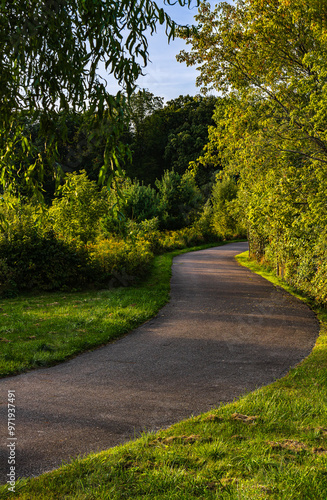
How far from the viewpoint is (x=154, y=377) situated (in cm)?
654

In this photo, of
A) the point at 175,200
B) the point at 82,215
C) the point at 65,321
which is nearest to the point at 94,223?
the point at 82,215

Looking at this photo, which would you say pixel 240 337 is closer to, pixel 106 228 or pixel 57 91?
pixel 57 91

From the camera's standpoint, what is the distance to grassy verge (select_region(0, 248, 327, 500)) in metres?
3.26

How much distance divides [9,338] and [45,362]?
5.60 feet

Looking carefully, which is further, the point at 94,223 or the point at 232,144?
the point at 94,223

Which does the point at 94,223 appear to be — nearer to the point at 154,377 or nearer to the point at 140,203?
the point at 154,377

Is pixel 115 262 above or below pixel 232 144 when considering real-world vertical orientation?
below

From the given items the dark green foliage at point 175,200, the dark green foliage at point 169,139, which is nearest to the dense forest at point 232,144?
the dark green foliage at point 175,200

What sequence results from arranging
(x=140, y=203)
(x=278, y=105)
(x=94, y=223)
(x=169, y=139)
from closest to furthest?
1. (x=278, y=105)
2. (x=94, y=223)
3. (x=140, y=203)
4. (x=169, y=139)

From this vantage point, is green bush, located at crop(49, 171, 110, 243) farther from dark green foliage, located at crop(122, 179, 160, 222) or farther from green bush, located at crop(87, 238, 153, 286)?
dark green foliage, located at crop(122, 179, 160, 222)

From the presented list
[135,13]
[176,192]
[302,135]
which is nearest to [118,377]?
[135,13]

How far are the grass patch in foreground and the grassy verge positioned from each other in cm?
333

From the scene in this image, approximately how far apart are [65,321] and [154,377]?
12.6ft

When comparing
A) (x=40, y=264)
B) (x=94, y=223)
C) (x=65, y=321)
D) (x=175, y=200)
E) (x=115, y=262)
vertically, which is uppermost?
(x=175, y=200)
